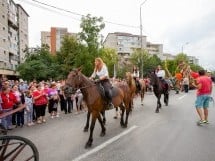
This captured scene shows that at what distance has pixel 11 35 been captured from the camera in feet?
253

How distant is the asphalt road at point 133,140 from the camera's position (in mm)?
8539

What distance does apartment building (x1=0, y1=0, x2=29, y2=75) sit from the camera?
67.3 m

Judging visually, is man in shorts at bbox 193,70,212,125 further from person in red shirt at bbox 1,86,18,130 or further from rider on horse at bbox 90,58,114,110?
person in red shirt at bbox 1,86,18,130

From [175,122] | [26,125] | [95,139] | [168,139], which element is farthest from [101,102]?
[26,125]

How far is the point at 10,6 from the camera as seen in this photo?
77125 mm

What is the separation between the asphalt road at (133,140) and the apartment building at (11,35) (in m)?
46.5

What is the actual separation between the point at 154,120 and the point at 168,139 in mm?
4206

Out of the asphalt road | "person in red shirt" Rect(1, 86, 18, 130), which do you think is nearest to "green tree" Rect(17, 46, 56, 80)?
"person in red shirt" Rect(1, 86, 18, 130)

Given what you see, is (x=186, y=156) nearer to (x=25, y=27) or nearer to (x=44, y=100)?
(x=44, y=100)

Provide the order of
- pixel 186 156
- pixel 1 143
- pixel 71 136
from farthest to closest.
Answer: pixel 71 136 → pixel 186 156 → pixel 1 143

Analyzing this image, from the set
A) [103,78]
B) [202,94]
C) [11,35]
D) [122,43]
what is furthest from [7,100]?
[122,43]

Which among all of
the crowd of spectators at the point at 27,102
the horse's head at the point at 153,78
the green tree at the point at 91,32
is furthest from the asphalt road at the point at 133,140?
the green tree at the point at 91,32

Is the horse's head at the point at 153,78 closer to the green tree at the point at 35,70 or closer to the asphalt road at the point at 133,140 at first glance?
the asphalt road at the point at 133,140

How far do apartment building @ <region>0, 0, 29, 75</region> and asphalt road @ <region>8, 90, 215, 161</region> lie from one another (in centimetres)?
4650
